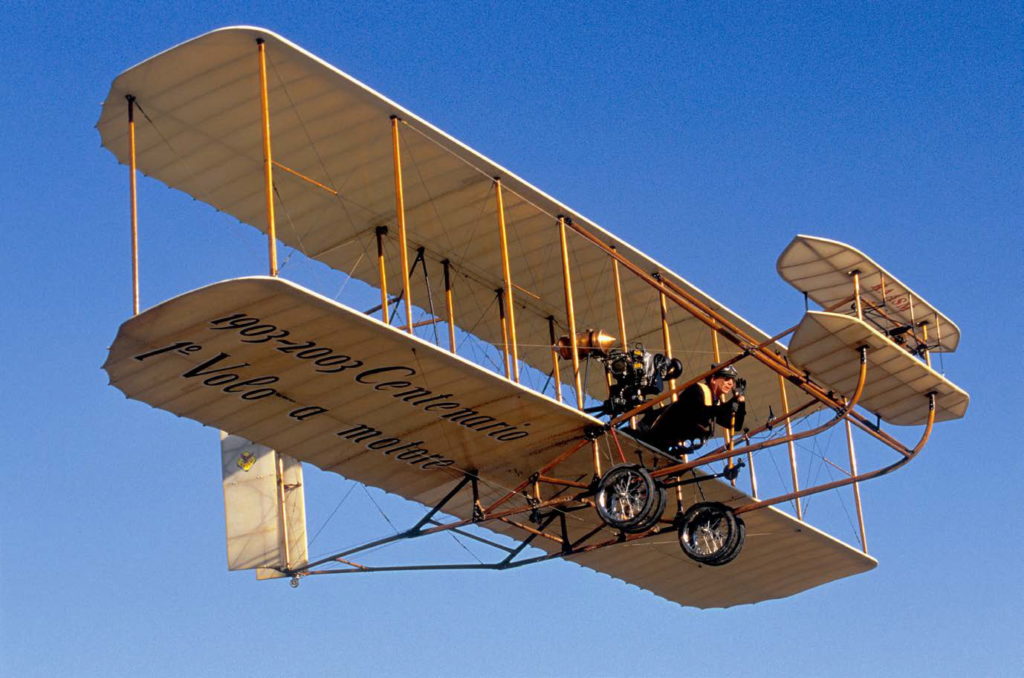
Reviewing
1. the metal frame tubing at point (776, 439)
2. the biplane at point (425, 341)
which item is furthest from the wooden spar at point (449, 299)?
the metal frame tubing at point (776, 439)

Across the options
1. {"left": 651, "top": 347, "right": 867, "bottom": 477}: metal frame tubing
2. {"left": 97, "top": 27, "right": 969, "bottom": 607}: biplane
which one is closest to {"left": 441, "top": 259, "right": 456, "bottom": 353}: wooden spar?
{"left": 97, "top": 27, "right": 969, "bottom": 607}: biplane

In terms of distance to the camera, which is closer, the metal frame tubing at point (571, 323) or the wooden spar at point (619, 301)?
the metal frame tubing at point (571, 323)

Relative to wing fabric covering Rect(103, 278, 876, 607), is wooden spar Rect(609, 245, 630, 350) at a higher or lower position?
higher

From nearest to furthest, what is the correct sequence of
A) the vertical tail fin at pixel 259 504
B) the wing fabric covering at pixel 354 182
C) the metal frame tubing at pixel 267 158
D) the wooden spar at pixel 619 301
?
the metal frame tubing at pixel 267 158 < the wing fabric covering at pixel 354 182 < the wooden spar at pixel 619 301 < the vertical tail fin at pixel 259 504

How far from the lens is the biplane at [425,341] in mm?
22609

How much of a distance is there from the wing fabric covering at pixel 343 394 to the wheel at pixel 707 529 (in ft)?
6.02

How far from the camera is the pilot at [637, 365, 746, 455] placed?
24031mm

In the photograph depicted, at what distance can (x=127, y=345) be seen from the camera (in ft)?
72.3

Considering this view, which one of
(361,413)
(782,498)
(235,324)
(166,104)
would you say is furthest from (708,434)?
(166,104)

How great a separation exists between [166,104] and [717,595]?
14.1m

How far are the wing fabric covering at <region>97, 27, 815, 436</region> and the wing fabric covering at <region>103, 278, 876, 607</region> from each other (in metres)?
2.03

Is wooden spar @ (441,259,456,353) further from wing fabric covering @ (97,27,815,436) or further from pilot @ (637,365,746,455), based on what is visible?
pilot @ (637,365,746,455)

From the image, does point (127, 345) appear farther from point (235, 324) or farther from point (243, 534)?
point (243, 534)

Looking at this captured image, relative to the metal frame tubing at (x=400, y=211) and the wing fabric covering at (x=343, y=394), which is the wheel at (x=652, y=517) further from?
the metal frame tubing at (x=400, y=211)
